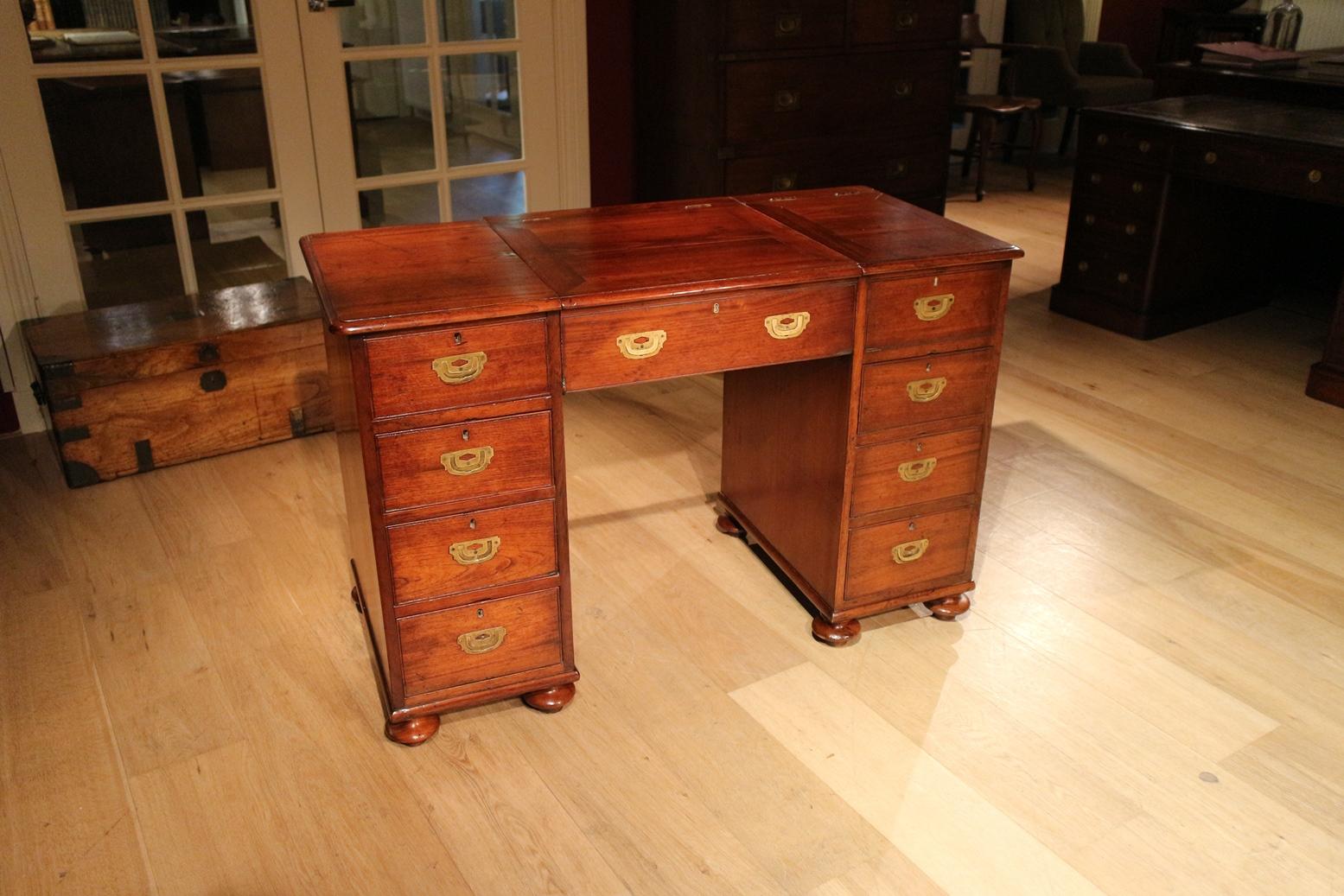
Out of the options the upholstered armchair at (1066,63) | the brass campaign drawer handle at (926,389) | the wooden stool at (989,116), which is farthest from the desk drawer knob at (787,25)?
the upholstered armchair at (1066,63)

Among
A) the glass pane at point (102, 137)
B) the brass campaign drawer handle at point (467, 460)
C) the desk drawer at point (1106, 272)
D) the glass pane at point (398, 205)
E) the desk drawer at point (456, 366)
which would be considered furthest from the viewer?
the desk drawer at point (1106, 272)

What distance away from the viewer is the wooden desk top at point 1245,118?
11.1 feet

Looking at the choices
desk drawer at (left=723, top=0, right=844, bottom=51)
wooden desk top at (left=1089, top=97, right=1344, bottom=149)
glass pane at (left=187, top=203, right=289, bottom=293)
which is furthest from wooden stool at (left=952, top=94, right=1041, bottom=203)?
glass pane at (left=187, top=203, right=289, bottom=293)

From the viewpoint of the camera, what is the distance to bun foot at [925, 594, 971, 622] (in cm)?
235

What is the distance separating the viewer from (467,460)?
1.84 m

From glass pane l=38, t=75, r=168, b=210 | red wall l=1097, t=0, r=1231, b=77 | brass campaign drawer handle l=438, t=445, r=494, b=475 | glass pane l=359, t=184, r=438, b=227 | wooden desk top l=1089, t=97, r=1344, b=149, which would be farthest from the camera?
red wall l=1097, t=0, r=1231, b=77

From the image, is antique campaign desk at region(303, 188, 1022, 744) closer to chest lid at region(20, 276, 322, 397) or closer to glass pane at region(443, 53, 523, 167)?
chest lid at region(20, 276, 322, 397)

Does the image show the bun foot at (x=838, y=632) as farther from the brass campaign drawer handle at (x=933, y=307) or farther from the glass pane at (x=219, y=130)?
the glass pane at (x=219, y=130)

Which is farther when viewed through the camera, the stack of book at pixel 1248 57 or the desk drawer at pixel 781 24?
the stack of book at pixel 1248 57

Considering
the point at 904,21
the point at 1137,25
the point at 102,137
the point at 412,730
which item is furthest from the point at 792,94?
the point at 1137,25

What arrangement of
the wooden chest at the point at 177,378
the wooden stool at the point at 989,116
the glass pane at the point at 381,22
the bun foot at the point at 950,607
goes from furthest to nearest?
the wooden stool at the point at 989,116
the glass pane at the point at 381,22
the wooden chest at the point at 177,378
the bun foot at the point at 950,607

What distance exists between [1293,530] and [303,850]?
2297 millimetres

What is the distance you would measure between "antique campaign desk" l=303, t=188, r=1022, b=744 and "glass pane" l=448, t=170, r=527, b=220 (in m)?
1.42

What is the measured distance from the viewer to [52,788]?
1.88 metres
